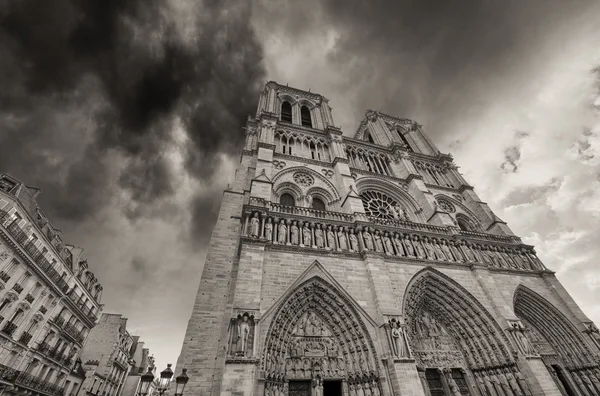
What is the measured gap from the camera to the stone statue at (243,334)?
23.5 feet

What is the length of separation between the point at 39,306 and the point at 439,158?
88.0ft

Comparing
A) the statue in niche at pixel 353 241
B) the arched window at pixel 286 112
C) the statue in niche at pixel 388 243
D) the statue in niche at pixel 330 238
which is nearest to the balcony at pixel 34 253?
the statue in niche at pixel 330 238

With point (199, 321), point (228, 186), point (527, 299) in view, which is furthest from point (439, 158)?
point (199, 321)

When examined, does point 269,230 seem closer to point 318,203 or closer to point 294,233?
point 294,233

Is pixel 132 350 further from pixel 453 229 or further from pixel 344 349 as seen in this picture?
pixel 453 229

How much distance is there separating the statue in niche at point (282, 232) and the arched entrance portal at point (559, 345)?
10038 millimetres

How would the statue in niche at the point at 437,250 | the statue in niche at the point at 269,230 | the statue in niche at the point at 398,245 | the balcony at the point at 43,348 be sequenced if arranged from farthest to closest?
the balcony at the point at 43,348
the statue in niche at the point at 437,250
the statue in niche at the point at 398,245
the statue in niche at the point at 269,230

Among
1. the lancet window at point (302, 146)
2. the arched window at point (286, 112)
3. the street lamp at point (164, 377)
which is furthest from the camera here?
the arched window at point (286, 112)

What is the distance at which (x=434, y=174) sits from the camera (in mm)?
19969

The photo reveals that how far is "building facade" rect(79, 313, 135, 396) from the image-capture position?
1981 cm

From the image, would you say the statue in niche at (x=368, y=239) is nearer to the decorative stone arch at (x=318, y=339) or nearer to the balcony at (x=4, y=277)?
the decorative stone arch at (x=318, y=339)

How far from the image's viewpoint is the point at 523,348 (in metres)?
9.55

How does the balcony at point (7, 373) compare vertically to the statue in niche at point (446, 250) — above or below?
below

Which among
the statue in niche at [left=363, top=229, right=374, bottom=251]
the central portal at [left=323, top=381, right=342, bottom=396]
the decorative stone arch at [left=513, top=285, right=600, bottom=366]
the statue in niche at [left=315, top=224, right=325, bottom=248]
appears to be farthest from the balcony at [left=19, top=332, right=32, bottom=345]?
the decorative stone arch at [left=513, top=285, right=600, bottom=366]
